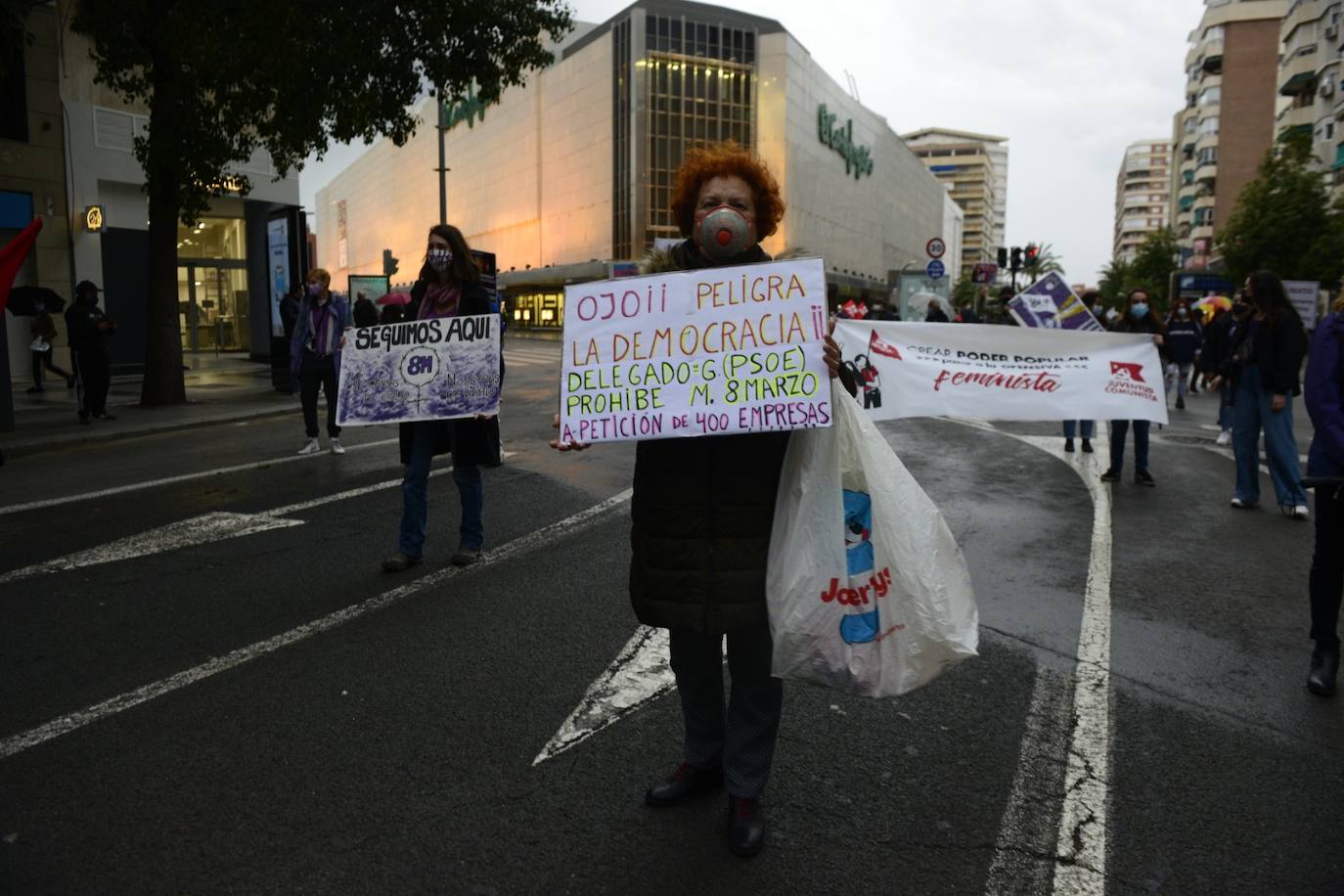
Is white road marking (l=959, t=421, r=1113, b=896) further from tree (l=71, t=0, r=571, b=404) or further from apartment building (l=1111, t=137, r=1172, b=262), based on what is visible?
apartment building (l=1111, t=137, r=1172, b=262)

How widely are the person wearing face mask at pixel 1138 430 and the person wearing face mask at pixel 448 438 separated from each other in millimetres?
6110

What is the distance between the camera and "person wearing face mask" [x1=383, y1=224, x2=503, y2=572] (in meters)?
5.88

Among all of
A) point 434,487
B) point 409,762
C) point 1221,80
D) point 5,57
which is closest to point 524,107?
point 1221,80

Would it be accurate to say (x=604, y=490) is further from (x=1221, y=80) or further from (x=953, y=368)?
(x=1221, y=80)

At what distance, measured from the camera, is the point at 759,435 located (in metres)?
2.88

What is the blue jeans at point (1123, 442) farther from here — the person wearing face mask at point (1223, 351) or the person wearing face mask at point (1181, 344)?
the person wearing face mask at point (1181, 344)

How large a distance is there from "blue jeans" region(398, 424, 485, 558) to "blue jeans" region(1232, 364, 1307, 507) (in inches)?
237

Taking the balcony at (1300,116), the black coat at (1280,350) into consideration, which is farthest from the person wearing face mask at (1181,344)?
the balcony at (1300,116)

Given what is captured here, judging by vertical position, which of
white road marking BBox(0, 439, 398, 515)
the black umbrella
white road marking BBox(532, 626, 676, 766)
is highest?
the black umbrella

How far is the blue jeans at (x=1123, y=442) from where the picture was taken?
30.0ft

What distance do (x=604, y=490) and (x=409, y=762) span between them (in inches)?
199

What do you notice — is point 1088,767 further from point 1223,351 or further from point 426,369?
point 1223,351

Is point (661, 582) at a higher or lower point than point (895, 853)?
higher

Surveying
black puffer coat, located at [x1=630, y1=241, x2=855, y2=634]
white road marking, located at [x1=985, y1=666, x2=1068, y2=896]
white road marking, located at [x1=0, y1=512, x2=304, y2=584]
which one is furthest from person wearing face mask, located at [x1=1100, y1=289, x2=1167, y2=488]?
white road marking, located at [x1=0, y1=512, x2=304, y2=584]
